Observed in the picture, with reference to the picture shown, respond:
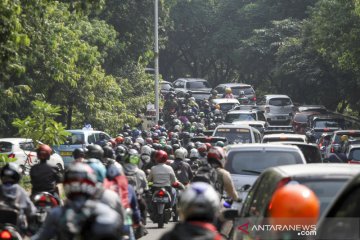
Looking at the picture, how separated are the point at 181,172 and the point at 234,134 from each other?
9.06m

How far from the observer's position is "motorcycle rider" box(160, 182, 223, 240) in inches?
266

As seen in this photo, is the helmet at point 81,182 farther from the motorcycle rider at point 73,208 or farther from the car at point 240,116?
the car at point 240,116

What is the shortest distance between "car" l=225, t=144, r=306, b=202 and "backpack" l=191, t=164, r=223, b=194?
1.31 metres

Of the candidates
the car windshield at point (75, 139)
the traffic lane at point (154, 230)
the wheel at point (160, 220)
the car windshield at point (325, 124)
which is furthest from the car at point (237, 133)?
the car windshield at point (325, 124)

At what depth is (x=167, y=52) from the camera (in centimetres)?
8656

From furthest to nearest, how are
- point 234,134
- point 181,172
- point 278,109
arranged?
point 278,109 → point 234,134 → point 181,172

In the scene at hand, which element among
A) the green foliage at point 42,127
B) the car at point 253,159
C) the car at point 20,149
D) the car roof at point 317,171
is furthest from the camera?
the car at point 20,149

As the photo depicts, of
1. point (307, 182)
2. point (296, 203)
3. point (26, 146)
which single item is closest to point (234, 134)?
point (26, 146)

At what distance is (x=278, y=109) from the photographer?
56.2m

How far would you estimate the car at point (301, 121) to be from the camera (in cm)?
5062

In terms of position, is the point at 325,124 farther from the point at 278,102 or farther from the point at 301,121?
the point at 278,102

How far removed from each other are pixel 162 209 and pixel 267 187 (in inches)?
404

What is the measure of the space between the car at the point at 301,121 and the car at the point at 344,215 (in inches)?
1698

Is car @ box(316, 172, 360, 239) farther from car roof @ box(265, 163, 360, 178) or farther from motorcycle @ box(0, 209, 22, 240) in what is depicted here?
motorcycle @ box(0, 209, 22, 240)
